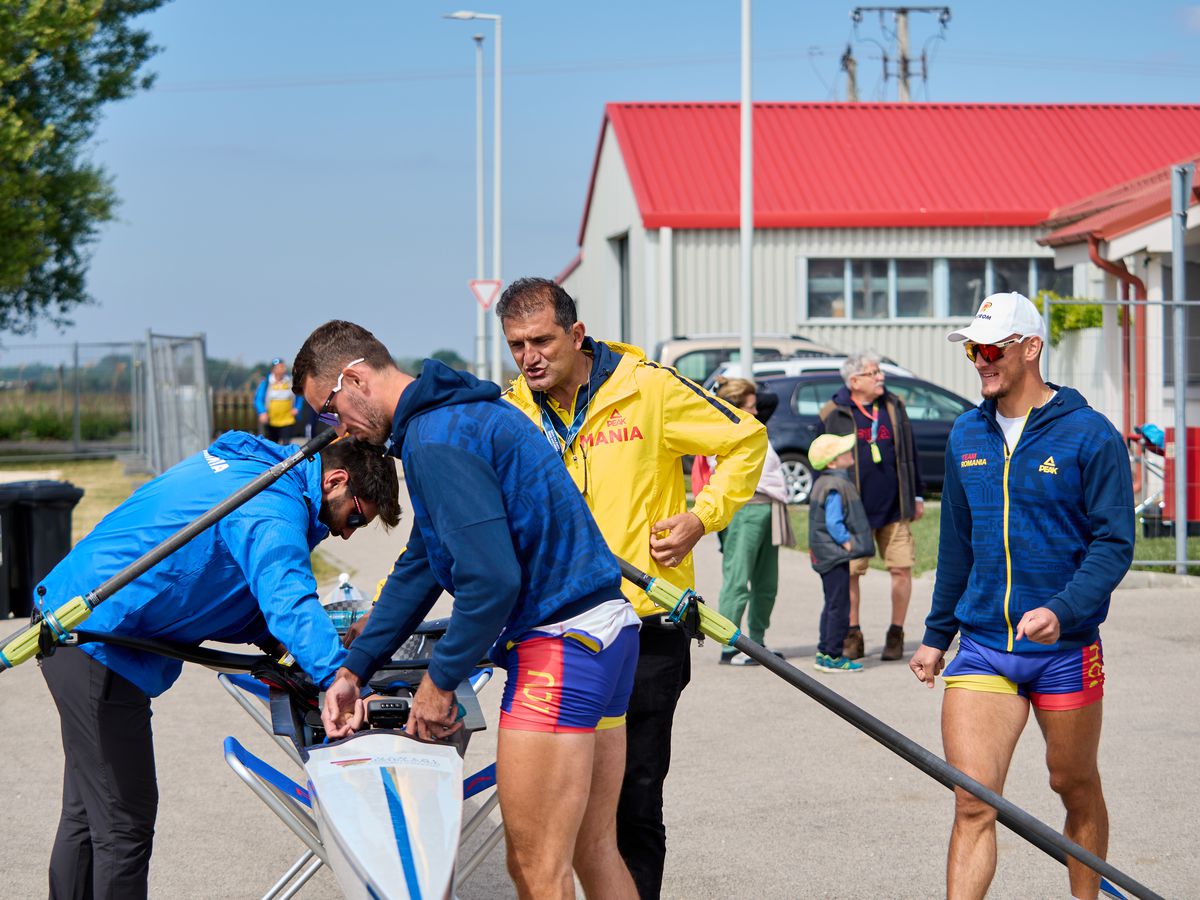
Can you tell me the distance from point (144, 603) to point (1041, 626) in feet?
7.88

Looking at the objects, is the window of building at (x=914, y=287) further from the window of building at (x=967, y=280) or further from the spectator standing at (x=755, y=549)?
the spectator standing at (x=755, y=549)

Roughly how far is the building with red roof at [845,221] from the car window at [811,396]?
10.4 metres

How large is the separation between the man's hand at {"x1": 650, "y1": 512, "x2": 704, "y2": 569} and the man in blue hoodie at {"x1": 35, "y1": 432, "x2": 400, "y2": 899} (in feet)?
2.42

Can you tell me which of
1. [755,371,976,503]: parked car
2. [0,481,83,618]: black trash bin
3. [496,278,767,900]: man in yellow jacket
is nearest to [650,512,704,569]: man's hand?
[496,278,767,900]: man in yellow jacket

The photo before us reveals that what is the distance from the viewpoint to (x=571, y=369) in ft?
15.3

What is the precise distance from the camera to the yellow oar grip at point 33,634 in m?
4.16

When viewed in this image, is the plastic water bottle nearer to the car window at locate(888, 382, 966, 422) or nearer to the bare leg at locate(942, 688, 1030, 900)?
the bare leg at locate(942, 688, 1030, 900)

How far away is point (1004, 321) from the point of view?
14.6ft

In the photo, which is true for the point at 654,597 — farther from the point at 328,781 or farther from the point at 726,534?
the point at 726,534

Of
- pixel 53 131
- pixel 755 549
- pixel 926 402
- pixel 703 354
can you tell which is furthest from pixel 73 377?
pixel 755 549

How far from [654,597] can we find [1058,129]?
31516 millimetres

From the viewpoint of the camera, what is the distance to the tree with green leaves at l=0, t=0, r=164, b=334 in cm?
2723

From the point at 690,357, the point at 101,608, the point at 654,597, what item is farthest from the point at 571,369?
the point at 690,357

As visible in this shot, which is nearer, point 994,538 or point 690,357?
point 994,538
